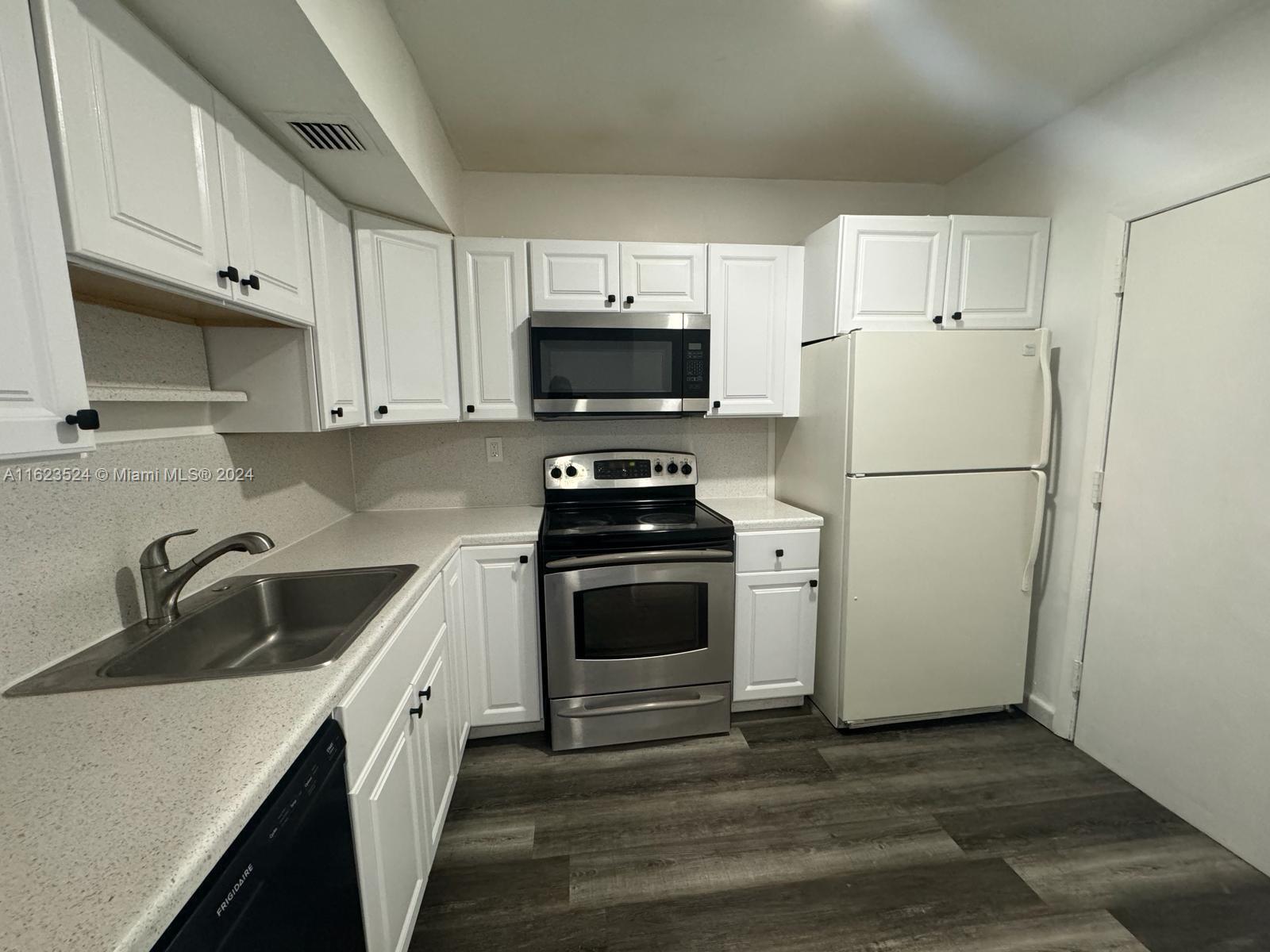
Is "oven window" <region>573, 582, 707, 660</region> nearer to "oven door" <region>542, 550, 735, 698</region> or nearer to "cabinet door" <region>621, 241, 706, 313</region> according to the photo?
"oven door" <region>542, 550, 735, 698</region>

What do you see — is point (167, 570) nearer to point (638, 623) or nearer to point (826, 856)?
point (638, 623)

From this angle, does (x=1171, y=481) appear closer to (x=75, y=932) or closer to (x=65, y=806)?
(x=75, y=932)

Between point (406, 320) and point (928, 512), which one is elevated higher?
point (406, 320)

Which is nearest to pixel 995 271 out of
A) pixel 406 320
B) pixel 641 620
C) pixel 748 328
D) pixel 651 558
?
pixel 748 328

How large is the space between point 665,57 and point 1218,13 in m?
1.66

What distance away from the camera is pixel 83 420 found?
0.73m

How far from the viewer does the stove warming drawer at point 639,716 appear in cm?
200

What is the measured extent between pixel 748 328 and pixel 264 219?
1.78m

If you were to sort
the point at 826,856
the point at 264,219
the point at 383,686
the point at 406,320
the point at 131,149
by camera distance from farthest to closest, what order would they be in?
the point at 406,320, the point at 826,856, the point at 264,219, the point at 383,686, the point at 131,149

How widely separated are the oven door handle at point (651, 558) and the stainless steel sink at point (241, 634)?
59 cm

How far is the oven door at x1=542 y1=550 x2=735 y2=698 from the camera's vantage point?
6.34 ft

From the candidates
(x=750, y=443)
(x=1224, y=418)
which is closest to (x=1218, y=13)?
(x=1224, y=418)

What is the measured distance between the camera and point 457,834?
1645 millimetres

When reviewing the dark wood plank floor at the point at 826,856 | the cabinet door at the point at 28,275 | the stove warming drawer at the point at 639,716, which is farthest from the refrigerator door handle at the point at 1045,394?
the cabinet door at the point at 28,275
